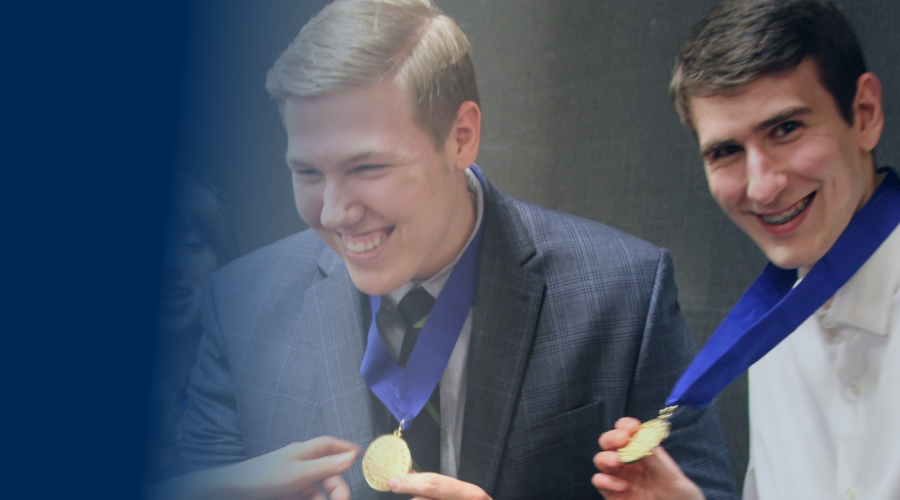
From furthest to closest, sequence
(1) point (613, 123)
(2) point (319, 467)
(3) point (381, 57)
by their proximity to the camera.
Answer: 1. (1) point (613, 123)
2. (2) point (319, 467)
3. (3) point (381, 57)

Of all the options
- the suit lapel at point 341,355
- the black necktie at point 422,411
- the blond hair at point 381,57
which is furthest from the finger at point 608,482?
the blond hair at point 381,57

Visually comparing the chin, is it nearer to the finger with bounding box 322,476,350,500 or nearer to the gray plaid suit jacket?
the gray plaid suit jacket

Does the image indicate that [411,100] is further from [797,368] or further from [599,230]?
[797,368]

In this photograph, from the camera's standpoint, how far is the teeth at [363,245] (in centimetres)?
126

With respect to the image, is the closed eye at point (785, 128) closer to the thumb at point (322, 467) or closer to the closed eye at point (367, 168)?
the closed eye at point (367, 168)

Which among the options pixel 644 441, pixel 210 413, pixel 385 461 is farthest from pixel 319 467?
pixel 644 441

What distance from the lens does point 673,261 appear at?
1.45 meters

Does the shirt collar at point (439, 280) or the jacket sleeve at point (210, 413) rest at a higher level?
the shirt collar at point (439, 280)

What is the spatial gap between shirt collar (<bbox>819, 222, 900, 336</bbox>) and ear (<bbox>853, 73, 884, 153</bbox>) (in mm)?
173

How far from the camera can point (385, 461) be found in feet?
4.26

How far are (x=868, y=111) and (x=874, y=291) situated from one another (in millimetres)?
334

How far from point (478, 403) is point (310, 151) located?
0.55 m

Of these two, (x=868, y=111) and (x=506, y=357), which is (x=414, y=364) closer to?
(x=506, y=357)

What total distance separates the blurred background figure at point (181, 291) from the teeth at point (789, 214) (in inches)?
38.9
